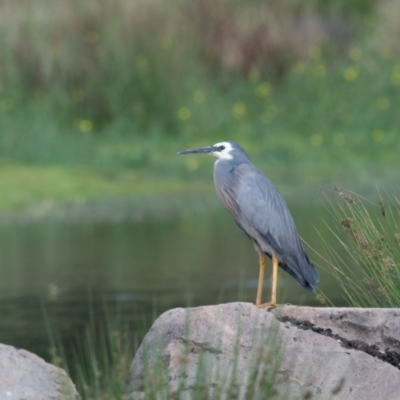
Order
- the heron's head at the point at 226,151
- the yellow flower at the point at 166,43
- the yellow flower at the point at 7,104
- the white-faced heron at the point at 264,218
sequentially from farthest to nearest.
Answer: the yellow flower at the point at 166,43 < the yellow flower at the point at 7,104 < the heron's head at the point at 226,151 < the white-faced heron at the point at 264,218

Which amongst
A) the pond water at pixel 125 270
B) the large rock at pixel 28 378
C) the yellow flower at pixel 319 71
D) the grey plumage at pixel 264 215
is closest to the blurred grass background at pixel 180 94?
the yellow flower at pixel 319 71

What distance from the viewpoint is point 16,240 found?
33.6 ft

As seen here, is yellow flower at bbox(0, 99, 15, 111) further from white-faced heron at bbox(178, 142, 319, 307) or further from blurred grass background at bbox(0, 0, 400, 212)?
white-faced heron at bbox(178, 142, 319, 307)

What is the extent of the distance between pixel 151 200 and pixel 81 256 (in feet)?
7.15

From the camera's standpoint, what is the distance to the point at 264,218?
5.44 metres

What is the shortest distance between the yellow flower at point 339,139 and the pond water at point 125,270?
119 inches

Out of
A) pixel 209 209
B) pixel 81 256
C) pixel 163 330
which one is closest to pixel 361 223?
pixel 163 330

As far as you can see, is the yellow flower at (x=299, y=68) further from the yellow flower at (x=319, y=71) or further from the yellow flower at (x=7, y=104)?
the yellow flower at (x=7, y=104)

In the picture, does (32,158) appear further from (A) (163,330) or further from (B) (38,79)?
(A) (163,330)

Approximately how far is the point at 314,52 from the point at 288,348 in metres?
12.2

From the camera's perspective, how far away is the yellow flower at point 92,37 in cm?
1484

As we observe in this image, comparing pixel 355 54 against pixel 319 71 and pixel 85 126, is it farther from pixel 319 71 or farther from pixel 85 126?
pixel 85 126

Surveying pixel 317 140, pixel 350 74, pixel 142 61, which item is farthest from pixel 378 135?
pixel 142 61

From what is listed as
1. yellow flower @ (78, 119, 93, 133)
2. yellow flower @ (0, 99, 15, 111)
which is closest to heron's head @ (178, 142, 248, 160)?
yellow flower @ (78, 119, 93, 133)
